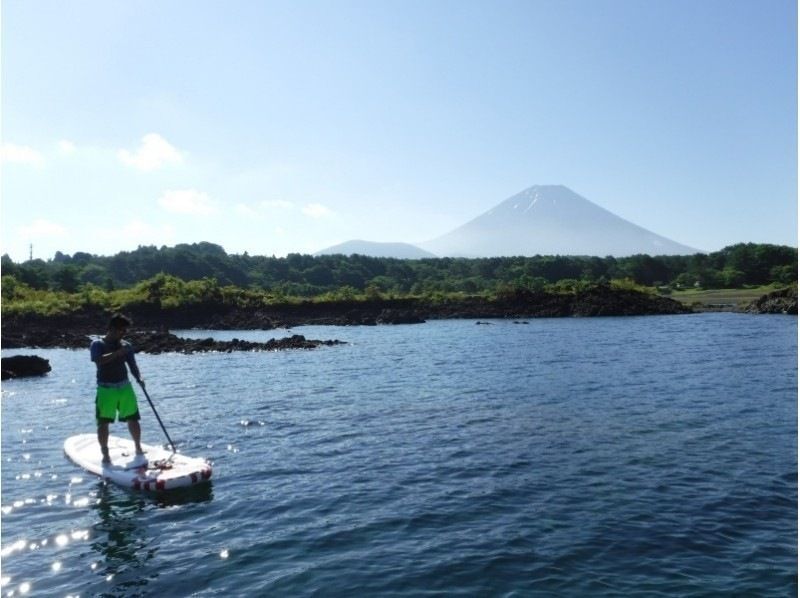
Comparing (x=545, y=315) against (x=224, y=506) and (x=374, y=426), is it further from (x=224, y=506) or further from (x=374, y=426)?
(x=224, y=506)

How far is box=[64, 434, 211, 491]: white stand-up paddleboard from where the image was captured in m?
13.9

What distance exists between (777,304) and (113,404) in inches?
2976

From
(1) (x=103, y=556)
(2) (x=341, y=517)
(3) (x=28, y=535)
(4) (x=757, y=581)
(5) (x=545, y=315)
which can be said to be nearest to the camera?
(4) (x=757, y=581)

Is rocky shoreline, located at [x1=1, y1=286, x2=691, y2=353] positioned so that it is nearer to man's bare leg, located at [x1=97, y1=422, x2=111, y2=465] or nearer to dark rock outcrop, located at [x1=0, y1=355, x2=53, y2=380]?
dark rock outcrop, located at [x1=0, y1=355, x2=53, y2=380]

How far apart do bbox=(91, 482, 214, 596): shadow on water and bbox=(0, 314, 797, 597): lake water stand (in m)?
0.05

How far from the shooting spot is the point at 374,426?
20.5 metres

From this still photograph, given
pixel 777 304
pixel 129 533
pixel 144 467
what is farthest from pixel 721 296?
pixel 129 533

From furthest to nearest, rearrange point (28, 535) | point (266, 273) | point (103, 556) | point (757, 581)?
point (266, 273)
point (28, 535)
point (103, 556)
point (757, 581)

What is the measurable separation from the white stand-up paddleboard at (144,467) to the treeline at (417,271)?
283 feet

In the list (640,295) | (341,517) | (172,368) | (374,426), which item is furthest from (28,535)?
(640,295)

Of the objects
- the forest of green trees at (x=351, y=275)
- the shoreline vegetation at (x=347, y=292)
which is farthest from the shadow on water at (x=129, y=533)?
the forest of green trees at (x=351, y=275)

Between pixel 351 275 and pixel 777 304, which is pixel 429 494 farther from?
pixel 351 275

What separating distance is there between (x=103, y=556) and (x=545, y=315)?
7401cm

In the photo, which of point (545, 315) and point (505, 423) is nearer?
point (505, 423)
